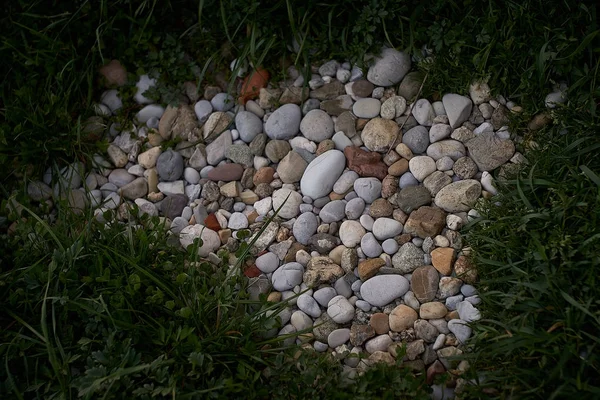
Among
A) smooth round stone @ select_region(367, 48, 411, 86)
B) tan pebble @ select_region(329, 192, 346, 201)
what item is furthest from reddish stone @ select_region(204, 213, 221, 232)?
smooth round stone @ select_region(367, 48, 411, 86)

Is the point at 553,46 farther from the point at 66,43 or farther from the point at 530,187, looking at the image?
the point at 66,43

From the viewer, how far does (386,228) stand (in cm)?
243

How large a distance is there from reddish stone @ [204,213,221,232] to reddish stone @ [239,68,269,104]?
0.61 m

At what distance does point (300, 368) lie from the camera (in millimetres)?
2119

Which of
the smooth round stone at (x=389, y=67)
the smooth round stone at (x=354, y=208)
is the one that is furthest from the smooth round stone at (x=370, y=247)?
the smooth round stone at (x=389, y=67)

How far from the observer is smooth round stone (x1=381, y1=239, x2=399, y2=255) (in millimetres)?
2406

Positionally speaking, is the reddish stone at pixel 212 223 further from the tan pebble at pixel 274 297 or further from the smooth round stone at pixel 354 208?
the smooth round stone at pixel 354 208

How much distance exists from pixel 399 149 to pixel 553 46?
0.72 meters

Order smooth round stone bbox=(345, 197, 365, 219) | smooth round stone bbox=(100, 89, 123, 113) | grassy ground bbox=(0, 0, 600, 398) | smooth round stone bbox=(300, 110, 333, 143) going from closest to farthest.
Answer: grassy ground bbox=(0, 0, 600, 398)
smooth round stone bbox=(345, 197, 365, 219)
smooth round stone bbox=(300, 110, 333, 143)
smooth round stone bbox=(100, 89, 123, 113)

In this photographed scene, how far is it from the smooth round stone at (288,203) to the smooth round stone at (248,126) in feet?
1.11

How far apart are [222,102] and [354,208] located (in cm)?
86

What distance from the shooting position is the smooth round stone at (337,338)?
2.24 meters

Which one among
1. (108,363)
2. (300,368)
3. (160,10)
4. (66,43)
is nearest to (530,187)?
(300,368)

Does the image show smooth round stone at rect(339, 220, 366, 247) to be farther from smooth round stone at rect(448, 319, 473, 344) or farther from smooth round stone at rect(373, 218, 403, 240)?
smooth round stone at rect(448, 319, 473, 344)
